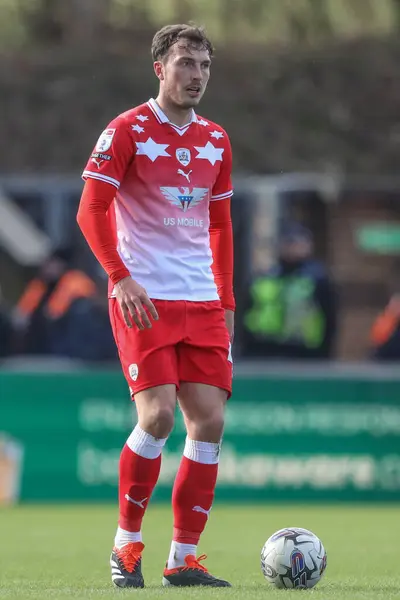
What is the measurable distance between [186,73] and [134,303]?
107cm

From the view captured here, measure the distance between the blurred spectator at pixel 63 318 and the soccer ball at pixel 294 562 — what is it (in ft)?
26.1

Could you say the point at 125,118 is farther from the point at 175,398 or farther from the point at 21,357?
the point at 21,357

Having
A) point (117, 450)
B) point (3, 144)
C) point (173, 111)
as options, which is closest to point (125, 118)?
point (173, 111)

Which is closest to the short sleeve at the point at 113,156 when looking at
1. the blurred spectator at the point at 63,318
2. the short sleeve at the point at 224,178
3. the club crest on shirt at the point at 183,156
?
the club crest on shirt at the point at 183,156

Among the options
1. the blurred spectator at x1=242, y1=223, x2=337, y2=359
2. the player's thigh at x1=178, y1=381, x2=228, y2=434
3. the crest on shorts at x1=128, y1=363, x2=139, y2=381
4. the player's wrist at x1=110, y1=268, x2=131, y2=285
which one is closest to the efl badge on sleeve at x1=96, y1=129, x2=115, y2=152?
the player's wrist at x1=110, y1=268, x2=131, y2=285

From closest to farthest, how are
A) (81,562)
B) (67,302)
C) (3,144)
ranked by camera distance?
(81,562) → (67,302) → (3,144)

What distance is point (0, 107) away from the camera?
25453mm

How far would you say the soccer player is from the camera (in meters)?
6.55

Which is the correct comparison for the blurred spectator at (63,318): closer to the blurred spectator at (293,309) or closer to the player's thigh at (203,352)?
the blurred spectator at (293,309)

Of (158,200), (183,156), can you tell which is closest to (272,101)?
(183,156)

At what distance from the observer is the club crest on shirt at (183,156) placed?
22.0 feet

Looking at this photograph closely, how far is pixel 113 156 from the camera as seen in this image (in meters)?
6.55

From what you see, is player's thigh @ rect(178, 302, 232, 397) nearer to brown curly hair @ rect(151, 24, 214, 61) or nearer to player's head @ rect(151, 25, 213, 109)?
player's head @ rect(151, 25, 213, 109)

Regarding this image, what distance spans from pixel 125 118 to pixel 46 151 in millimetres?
18550
